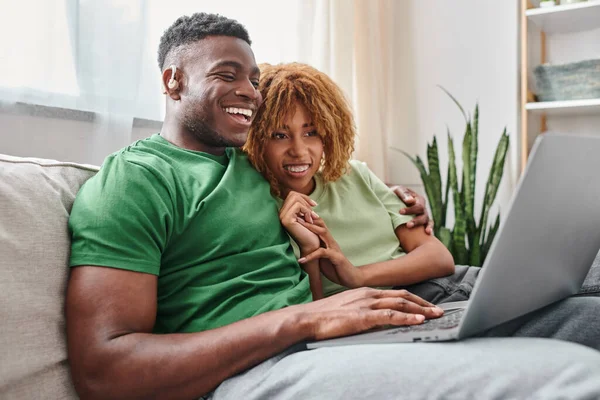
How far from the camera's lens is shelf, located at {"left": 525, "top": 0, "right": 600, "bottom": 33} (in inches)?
98.0

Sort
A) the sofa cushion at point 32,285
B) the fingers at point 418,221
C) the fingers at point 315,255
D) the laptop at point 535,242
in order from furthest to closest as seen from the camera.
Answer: the fingers at point 418,221 → the fingers at point 315,255 → the sofa cushion at point 32,285 → the laptop at point 535,242

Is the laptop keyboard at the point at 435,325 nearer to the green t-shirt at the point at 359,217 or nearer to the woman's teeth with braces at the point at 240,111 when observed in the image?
the green t-shirt at the point at 359,217

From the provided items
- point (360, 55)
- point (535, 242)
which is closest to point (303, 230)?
point (535, 242)

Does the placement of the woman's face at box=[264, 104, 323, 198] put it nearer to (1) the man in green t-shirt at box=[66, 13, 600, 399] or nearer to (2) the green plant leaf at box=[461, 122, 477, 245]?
(1) the man in green t-shirt at box=[66, 13, 600, 399]

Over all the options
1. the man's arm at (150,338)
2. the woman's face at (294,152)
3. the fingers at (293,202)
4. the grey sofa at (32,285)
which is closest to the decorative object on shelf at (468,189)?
the woman's face at (294,152)

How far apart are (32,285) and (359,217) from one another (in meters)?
0.79

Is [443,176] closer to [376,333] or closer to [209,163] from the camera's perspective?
[209,163]

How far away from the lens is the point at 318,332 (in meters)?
0.90

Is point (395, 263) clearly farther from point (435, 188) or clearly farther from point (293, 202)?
point (435, 188)

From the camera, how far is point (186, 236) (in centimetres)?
105

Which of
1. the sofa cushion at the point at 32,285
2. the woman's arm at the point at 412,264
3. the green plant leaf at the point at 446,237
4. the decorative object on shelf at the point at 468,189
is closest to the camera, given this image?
the sofa cushion at the point at 32,285

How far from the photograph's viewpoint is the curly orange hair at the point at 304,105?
136cm

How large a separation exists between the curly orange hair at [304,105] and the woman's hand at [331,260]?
0.18 metres

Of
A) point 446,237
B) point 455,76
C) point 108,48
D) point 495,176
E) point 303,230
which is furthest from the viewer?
point 455,76
